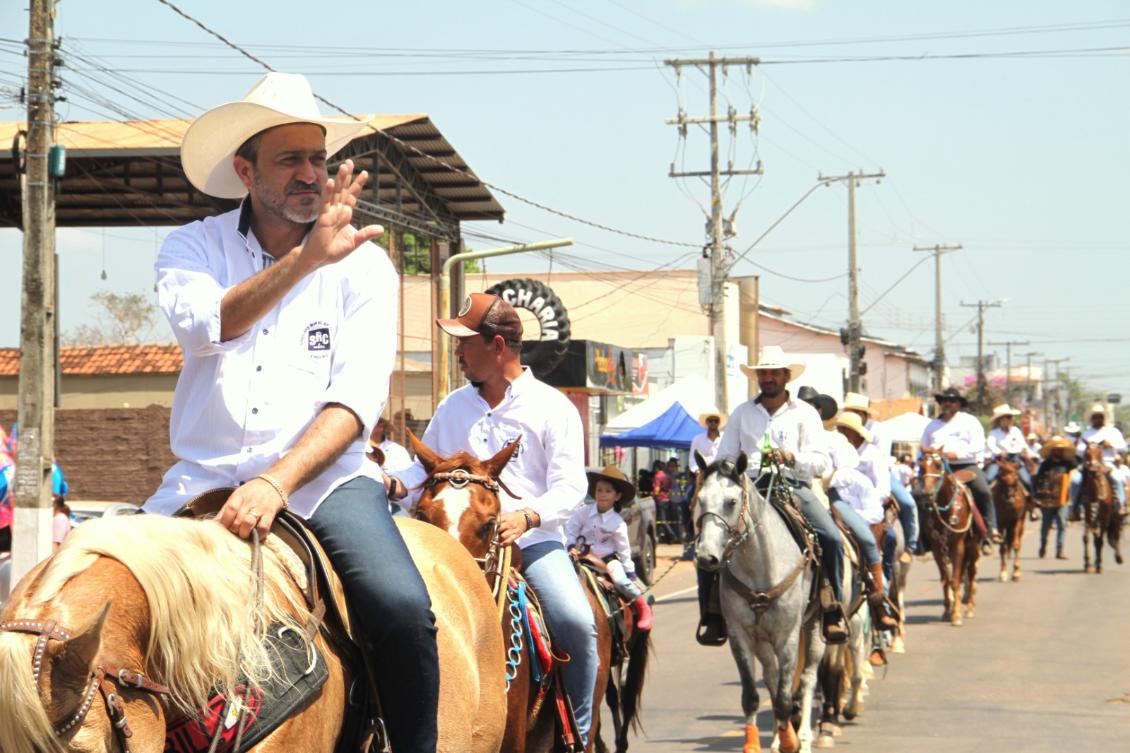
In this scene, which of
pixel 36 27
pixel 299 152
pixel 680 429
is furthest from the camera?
pixel 680 429

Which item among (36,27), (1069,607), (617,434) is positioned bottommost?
(1069,607)

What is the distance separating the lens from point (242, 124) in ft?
12.8

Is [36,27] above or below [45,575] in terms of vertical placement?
above

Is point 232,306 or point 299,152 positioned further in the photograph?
point 299,152

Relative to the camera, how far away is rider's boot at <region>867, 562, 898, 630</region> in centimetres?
1305

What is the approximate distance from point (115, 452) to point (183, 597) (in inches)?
1084

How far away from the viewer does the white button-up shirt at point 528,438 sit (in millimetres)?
6613

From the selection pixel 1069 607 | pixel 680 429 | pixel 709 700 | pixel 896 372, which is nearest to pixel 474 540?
pixel 709 700

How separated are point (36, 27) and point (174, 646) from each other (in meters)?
14.7

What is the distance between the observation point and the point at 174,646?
306 centimetres

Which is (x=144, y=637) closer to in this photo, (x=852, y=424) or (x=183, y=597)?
(x=183, y=597)

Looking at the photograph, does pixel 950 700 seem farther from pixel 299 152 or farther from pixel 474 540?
pixel 299 152

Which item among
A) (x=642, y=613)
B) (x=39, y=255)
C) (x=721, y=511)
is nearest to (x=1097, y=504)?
(x=721, y=511)

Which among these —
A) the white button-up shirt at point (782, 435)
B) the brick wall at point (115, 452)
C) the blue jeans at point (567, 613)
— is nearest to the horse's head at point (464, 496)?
the blue jeans at point (567, 613)
